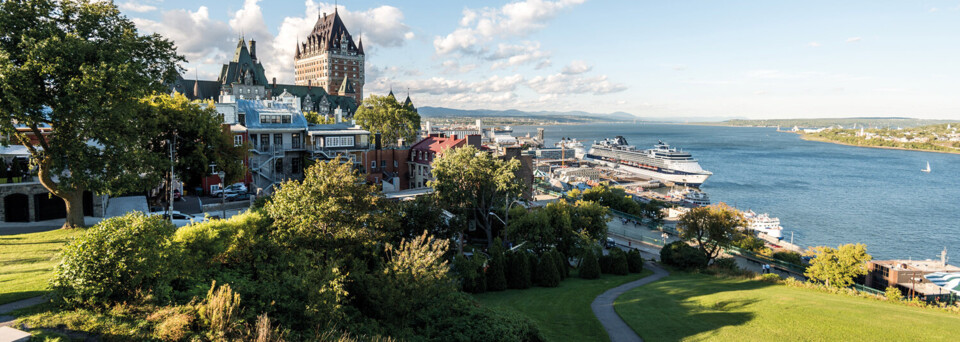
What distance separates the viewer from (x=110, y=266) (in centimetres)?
1131

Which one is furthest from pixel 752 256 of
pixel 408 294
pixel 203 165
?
pixel 203 165

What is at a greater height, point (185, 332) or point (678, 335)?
point (185, 332)

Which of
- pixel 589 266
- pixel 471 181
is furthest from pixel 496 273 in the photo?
pixel 471 181

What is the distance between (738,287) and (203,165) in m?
30.9

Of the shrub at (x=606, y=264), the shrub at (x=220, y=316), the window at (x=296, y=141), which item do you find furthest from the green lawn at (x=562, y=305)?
the window at (x=296, y=141)

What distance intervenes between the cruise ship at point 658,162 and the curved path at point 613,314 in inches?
3365

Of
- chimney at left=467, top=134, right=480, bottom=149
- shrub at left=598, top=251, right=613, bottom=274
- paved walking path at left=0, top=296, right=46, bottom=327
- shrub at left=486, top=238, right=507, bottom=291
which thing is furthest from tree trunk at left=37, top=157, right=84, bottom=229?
chimney at left=467, top=134, right=480, bottom=149

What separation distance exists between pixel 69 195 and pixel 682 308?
26.6m

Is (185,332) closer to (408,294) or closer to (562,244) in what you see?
(408,294)

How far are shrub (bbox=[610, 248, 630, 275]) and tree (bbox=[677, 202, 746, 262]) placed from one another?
7348 mm

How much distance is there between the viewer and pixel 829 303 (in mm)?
21906

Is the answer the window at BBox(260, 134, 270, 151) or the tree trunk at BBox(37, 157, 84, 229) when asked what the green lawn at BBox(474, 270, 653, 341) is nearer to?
the tree trunk at BBox(37, 157, 84, 229)

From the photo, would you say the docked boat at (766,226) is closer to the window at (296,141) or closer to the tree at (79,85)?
the window at (296,141)

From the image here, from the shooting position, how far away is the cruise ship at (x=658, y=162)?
355ft
